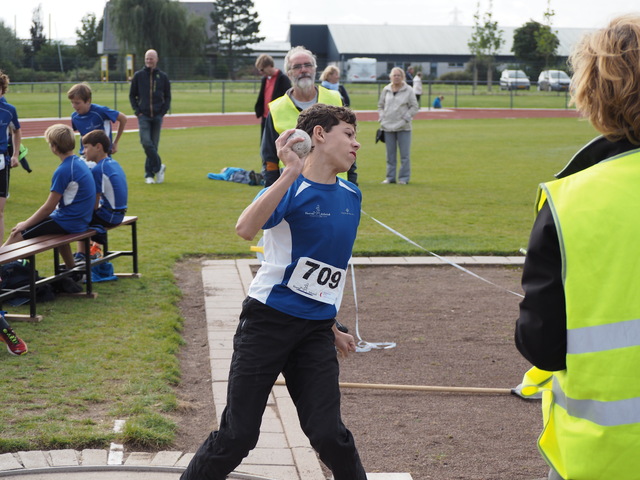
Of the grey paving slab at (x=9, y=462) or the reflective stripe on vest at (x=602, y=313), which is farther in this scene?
the grey paving slab at (x=9, y=462)

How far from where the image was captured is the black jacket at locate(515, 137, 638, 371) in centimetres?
209

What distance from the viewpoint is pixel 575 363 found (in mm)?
2082

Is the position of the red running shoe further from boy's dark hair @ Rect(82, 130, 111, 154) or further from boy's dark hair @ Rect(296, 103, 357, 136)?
boy's dark hair @ Rect(296, 103, 357, 136)

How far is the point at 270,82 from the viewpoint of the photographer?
12781 mm

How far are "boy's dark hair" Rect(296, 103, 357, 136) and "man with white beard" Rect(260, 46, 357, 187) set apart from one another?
102 inches

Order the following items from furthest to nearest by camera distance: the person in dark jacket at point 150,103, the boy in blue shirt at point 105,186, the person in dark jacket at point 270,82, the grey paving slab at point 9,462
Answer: the person in dark jacket at point 150,103 → the person in dark jacket at point 270,82 → the boy in blue shirt at point 105,186 → the grey paving slab at point 9,462

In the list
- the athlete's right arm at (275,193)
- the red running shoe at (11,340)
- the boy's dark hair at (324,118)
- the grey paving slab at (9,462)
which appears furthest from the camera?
the red running shoe at (11,340)

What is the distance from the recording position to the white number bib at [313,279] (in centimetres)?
336

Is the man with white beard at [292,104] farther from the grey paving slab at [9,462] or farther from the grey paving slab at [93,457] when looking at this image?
the grey paving slab at [9,462]

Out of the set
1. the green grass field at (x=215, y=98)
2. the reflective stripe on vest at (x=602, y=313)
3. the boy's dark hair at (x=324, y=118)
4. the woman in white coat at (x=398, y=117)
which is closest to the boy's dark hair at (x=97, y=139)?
the boy's dark hair at (x=324, y=118)

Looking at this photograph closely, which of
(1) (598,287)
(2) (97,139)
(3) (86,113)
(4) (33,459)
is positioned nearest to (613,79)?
(1) (598,287)

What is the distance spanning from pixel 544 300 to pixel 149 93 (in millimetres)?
13776

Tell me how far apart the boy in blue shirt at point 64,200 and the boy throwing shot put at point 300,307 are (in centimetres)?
453

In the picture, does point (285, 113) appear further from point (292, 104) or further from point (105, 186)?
point (105, 186)
